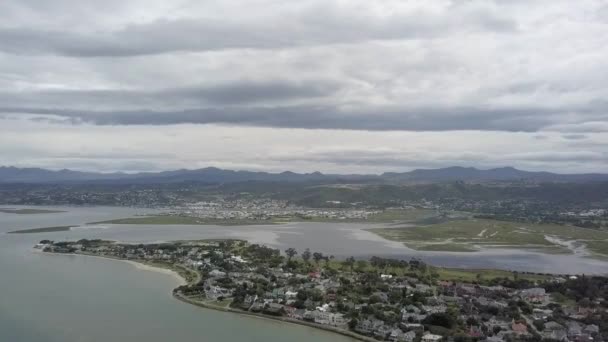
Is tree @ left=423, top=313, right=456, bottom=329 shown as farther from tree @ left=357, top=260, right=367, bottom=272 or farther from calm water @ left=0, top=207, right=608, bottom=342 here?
tree @ left=357, top=260, right=367, bottom=272

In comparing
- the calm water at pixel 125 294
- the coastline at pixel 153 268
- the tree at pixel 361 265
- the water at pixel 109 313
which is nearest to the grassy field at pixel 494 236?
the calm water at pixel 125 294

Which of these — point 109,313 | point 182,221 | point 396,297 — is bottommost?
point 109,313

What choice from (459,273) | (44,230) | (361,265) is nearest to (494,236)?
(459,273)

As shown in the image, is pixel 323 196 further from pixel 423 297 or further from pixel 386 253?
pixel 423 297

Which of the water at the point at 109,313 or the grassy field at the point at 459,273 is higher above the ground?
the grassy field at the point at 459,273

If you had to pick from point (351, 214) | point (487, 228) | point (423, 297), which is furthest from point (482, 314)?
point (351, 214)

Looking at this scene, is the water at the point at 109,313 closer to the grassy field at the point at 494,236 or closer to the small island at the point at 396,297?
the small island at the point at 396,297

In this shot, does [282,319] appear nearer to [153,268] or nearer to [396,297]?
[396,297]
